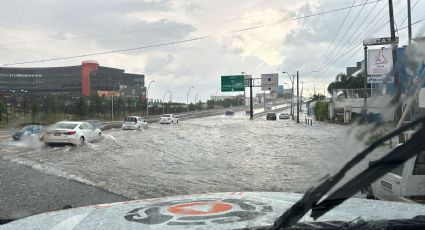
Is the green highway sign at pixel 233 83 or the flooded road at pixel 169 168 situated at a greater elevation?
the green highway sign at pixel 233 83

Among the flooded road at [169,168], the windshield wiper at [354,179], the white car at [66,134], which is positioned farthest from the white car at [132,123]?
the windshield wiper at [354,179]

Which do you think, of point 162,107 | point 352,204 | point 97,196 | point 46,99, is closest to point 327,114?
point 46,99

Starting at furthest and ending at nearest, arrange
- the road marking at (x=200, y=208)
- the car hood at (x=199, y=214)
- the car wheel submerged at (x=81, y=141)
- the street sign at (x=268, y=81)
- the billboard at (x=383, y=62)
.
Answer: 1. the street sign at (x=268, y=81)
2. the car wheel submerged at (x=81, y=141)
3. the road marking at (x=200, y=208)
4. the car hood at (x=199, y=214)
5. the billboard at (x=383, y=62)

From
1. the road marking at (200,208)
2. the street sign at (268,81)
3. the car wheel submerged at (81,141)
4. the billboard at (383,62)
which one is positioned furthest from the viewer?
the street sign at (268,81)

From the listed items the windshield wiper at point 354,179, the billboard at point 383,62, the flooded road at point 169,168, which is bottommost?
the flooded road at point 169,168

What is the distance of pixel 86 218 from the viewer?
8.66 ft

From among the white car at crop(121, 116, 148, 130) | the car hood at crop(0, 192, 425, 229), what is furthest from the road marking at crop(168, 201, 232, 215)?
the white car at crop(121, 116, 148, 130)

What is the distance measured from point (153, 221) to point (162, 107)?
117 m

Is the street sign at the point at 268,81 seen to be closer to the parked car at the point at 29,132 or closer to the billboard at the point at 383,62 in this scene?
the parked car at the point at 29,132

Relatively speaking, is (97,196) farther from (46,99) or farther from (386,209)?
(46,99)

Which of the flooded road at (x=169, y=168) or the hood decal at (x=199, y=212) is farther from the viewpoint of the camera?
the flooded road at (x=169, y=168)

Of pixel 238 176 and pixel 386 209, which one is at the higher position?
pixel 386 209

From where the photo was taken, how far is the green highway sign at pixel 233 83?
2830 inches

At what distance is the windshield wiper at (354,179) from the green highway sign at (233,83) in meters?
69.9
